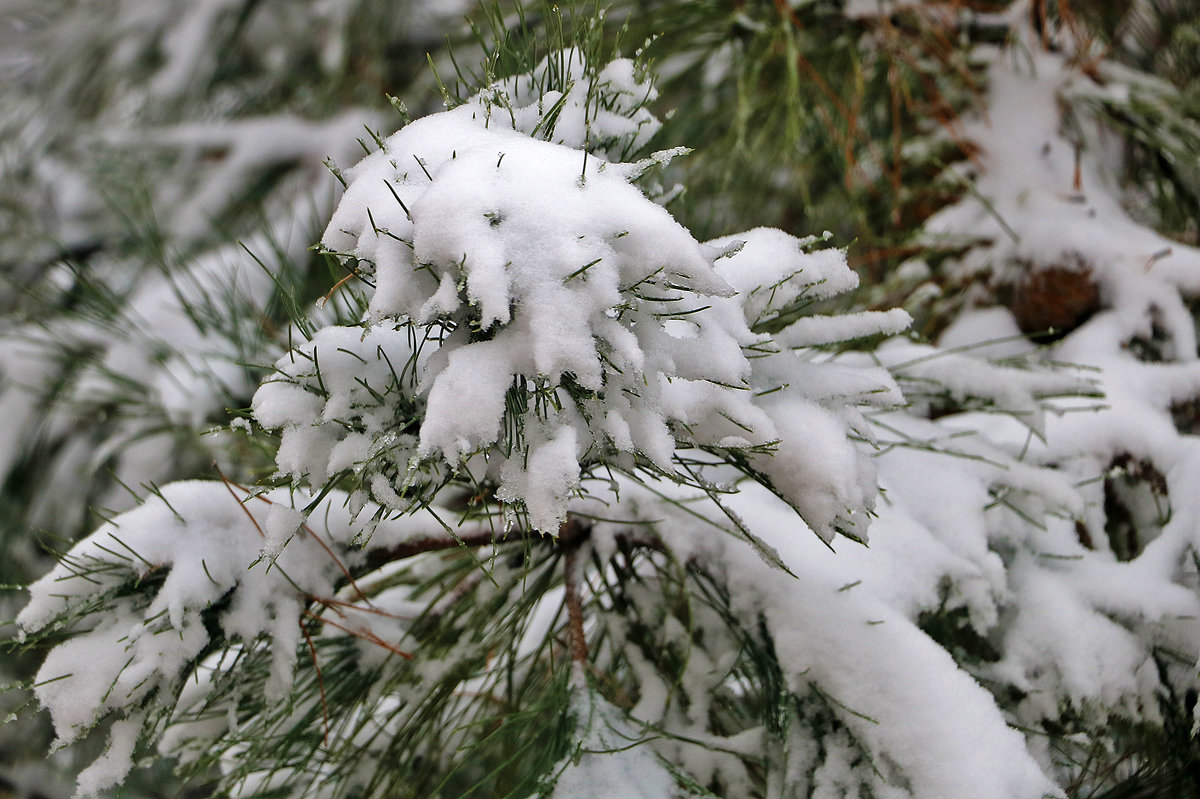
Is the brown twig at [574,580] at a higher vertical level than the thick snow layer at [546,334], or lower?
lower

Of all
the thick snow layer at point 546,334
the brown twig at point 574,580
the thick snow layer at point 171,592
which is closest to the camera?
the thick snow layer at point 546,334

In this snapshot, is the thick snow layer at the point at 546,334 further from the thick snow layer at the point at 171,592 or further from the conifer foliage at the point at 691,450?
the thick snow layer at the point at 171,592

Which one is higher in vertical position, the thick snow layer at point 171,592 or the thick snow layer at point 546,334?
the thick snow layer at point 546,334

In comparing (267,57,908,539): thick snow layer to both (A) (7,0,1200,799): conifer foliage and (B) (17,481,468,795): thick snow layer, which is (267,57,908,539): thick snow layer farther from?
(B) (17,481,468,795): thick snow layer

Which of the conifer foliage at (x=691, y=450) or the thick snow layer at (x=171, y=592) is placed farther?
the thick snow layer at (x=171, y=592)

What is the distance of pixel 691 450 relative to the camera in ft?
2.42

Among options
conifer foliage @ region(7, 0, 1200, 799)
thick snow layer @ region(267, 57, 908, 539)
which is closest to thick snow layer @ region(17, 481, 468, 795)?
conifer foliage @ region(7, 0, 1200, 799)

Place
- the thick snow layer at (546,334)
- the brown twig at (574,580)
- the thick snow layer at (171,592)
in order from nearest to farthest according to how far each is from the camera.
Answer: the thick snow layer at (546,334)
the thick snow layer at (171,592)
the brown twig at (574,580)

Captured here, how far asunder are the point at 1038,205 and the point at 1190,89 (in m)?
0.42

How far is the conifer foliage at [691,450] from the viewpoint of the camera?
1.56 ft

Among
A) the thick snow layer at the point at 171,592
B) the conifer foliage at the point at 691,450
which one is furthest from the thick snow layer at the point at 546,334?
the thick snow layer at the point at 171,592

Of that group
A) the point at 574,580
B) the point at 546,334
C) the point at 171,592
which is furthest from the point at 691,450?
the point at 171,592

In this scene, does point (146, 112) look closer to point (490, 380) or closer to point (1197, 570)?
point (490, 380)

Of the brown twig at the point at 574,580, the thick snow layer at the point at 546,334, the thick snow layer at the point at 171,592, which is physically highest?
the thick snow layer at the point at 546,334
